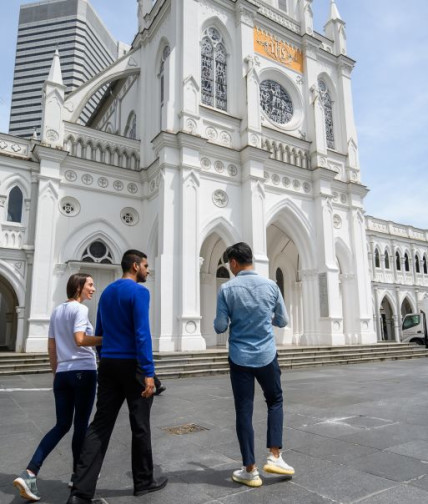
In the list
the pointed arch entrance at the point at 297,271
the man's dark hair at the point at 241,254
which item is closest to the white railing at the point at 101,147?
the pointed arch entrance at the point at 297,271

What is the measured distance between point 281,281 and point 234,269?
702 inches

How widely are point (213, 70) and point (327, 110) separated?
7.25m

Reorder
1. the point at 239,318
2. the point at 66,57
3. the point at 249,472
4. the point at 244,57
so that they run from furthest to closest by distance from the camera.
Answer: the point at 66,57
the point at 244,57
the point at 239,318
the point at 249,472

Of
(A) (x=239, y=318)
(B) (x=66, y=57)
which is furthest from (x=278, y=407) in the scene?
(B) (x=66, y=57)

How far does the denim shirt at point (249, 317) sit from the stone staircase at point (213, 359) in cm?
780

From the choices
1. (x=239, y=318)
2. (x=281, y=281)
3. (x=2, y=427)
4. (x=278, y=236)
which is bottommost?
(x=2, y=427)

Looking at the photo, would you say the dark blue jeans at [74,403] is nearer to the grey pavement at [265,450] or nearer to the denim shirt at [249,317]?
the grey pavement at [265,450]

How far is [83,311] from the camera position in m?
3.27

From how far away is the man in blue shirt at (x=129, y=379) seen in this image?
289 centimetres

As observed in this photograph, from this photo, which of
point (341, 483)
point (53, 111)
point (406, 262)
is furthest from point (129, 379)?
point (406, 262)

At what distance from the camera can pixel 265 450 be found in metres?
3.89

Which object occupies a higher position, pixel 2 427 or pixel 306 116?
pixel 306 116

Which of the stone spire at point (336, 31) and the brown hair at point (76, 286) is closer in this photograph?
the brown hair at point (76, 286)

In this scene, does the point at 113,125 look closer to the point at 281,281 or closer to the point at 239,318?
the point at 281,281
